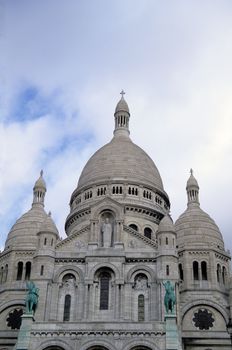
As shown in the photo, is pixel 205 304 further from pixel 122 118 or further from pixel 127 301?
pixel 122 118

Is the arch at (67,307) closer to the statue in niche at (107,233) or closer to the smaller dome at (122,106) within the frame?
the statue in niche at (107,233)

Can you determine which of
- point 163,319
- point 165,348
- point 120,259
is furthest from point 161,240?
point 165,348

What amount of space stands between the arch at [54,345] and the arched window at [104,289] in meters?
4.99

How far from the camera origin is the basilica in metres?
37.0

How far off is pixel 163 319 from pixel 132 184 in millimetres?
19826

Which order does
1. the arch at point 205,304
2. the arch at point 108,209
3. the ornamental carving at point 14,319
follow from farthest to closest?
1. the ornamental carving at point 14,319
2. the arch at point 205,304
3. the arch at point 108,209

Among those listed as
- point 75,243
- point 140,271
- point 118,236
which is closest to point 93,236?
point 75,243

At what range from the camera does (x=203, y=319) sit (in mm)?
46562

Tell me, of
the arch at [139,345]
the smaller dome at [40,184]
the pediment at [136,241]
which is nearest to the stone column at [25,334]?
the arch at [139,345]

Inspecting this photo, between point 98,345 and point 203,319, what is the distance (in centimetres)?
1297

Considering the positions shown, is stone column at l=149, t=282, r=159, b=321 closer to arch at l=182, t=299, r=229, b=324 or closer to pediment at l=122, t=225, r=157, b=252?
pediment at l=122, t=225, r=157, b=252

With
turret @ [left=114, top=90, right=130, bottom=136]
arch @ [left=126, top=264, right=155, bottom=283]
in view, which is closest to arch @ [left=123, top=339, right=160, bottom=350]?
arch @ [left=126, top=264, right=155, bottom=283]

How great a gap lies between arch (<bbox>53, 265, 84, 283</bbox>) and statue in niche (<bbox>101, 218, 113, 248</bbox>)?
294 cm

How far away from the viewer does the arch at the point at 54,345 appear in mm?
36531
